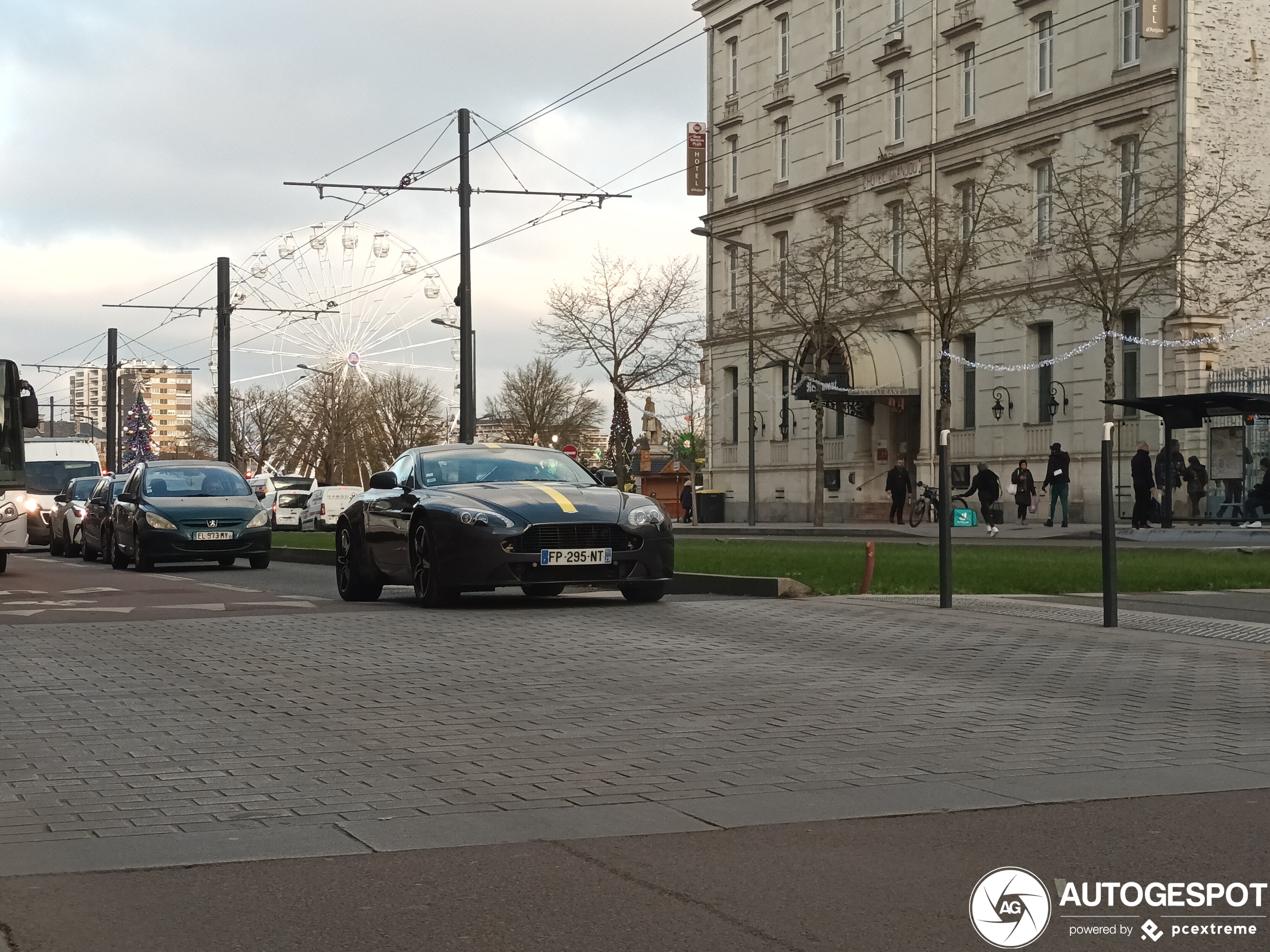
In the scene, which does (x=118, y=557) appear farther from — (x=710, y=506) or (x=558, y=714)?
(x=710, y=506)

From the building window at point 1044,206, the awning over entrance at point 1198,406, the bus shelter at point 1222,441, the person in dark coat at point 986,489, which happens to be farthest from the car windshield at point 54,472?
the bus shelter at point 1222,441

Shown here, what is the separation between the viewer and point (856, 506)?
52.4 meters

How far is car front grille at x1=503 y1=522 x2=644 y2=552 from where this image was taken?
1327 cm

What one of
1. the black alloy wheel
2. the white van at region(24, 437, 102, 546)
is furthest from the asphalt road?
the white van at region(24, 437, 102, 546)

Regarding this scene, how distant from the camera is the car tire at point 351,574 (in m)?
15.6

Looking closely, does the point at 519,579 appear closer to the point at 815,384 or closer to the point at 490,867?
the point at 490,867

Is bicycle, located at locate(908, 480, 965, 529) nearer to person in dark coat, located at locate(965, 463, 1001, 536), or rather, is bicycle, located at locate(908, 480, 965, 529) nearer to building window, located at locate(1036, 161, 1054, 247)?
person in dark coat, located at locate(965, 463, 1001, 536)

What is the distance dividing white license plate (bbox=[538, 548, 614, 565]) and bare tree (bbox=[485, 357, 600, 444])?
82.7 m

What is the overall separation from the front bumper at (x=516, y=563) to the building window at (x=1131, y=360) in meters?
28.9

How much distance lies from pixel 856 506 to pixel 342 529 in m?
37.7

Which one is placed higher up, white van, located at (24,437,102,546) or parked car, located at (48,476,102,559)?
white van, located at (24,437,102,546)

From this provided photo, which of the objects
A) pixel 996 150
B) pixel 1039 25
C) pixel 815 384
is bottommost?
pixel 815 384

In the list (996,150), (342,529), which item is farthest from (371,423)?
(342,529)

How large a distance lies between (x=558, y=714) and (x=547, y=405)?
90.1 meters
